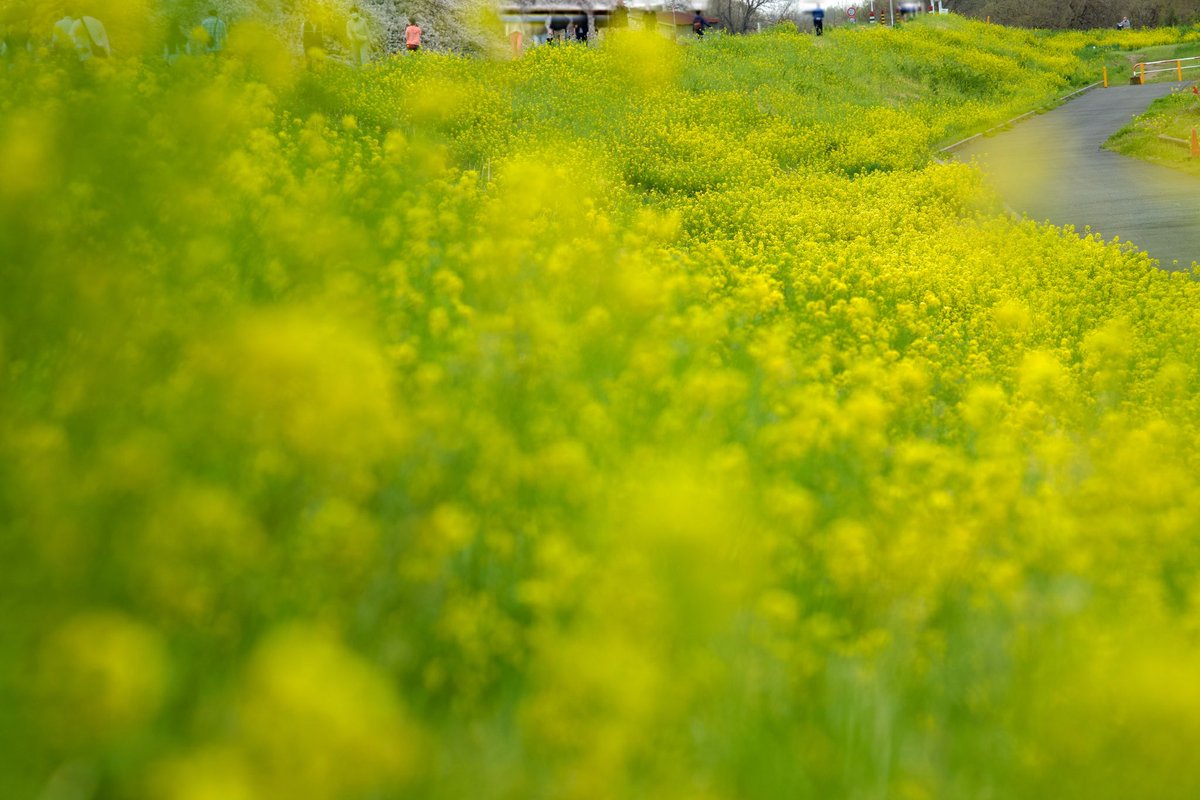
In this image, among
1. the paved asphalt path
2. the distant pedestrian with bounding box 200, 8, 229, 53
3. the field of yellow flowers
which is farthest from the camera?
the paved asphalt path

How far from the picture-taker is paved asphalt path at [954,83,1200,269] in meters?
12.1

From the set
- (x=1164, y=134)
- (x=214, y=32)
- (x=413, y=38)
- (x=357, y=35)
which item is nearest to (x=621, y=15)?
(x=413, y=38)

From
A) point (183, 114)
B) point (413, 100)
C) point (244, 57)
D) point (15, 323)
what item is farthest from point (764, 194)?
point (15, 323)

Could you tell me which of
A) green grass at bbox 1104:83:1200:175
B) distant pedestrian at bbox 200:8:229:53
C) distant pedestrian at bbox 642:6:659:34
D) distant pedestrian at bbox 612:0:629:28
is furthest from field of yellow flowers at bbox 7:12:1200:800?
distant pedestrian at bbox 612:0:629:28

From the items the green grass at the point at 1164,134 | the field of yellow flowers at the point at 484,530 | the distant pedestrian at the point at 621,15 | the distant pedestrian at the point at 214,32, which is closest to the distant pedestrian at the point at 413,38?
the distant pedestrian at the point at 621,15

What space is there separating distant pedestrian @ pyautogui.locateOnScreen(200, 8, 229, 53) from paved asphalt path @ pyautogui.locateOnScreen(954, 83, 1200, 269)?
888 cm

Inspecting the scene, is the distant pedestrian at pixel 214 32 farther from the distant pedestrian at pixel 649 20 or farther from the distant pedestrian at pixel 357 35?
the distant pedestrian at pixel 649 20

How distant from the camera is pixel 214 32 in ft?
25.1

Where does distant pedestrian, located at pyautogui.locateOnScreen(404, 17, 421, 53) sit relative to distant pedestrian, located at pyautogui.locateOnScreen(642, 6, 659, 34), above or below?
below

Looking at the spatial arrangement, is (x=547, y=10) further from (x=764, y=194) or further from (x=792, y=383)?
(x=792, y=383)

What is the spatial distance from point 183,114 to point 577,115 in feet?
36.0

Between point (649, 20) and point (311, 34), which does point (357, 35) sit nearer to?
point (311, 34)

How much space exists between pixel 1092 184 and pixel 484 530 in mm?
15614

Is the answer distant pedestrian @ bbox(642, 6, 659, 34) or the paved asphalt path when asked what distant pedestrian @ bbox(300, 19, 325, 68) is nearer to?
the paved asphalt path
